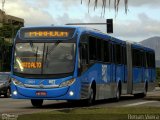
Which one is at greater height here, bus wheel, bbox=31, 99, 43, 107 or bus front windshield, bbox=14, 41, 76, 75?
bus front windshield, bbox=14, 41, 76, 75

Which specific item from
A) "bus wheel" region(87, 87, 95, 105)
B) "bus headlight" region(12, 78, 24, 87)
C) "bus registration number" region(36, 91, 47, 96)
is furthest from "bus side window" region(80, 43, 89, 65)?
"bus headlight" region(12, 78, 24, 87)

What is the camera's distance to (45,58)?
21.2 m

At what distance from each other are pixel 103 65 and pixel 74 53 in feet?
11.6

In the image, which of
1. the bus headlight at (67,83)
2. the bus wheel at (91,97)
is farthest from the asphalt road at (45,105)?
the bus headlight at (67,83)

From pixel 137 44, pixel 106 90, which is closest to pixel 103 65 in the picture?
pixel 106 90

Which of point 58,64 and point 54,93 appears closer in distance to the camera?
point 54,93

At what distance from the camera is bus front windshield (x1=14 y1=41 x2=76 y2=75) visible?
21.0m

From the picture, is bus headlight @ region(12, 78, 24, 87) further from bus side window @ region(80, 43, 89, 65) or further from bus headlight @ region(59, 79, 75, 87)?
bus side window @ region(80, 43, 89, 65)

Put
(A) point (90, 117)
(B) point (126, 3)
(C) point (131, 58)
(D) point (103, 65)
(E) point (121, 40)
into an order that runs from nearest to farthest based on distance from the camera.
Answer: (B) point (126, 3) < (A) point (90, 117) < (D) point (103, 65) < (E) point (121, 40) < (C) point (131, 58)

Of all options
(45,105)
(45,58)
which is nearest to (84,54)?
(45,58)

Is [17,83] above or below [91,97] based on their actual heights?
above

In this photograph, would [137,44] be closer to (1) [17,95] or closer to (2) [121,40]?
(2) [121,40]

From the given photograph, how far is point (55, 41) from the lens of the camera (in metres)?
21.5

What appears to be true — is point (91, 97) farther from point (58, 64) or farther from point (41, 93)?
point (41, 93)
